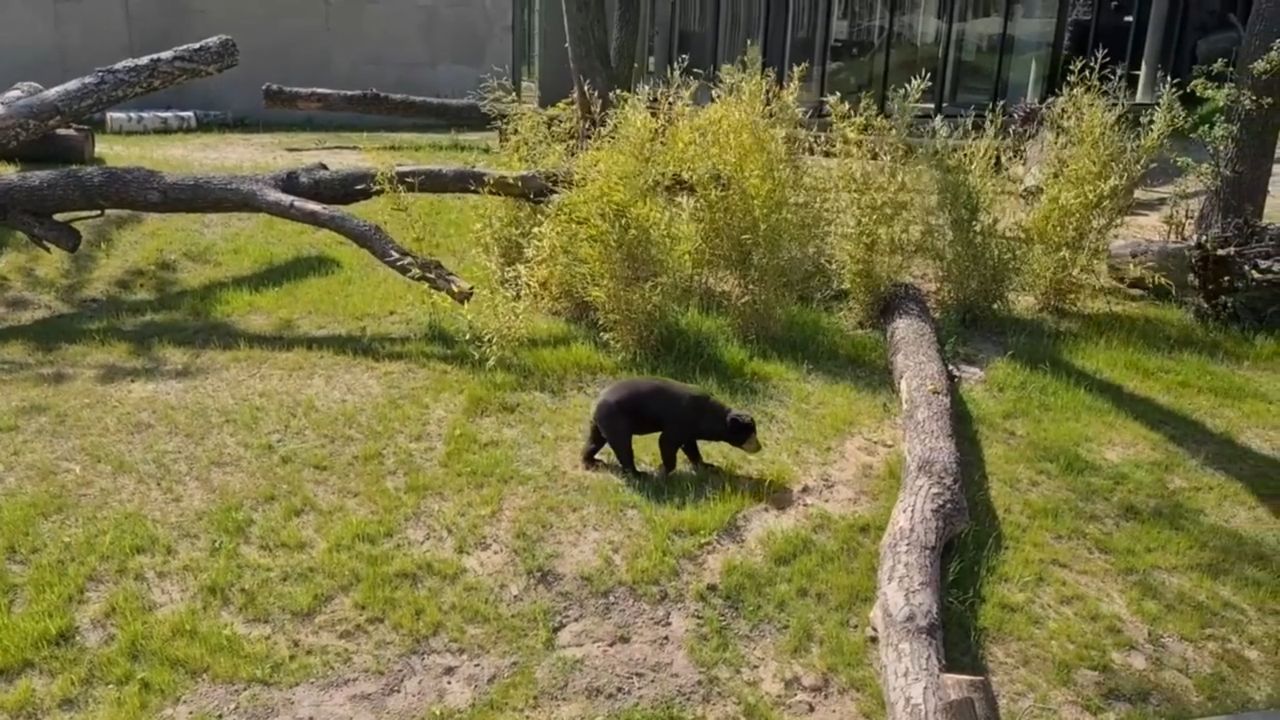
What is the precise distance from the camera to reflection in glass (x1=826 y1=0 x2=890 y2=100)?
42.2 feet

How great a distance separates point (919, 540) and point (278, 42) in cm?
1311

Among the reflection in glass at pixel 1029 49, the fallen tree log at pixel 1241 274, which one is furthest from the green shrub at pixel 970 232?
the reflection in glass at pixel 1029 49

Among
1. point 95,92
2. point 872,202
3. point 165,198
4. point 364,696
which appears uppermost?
point 95,92

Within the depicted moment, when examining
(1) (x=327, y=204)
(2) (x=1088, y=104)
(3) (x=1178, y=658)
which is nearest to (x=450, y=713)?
(3) (x=1178, y=658)

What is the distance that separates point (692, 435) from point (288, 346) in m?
2.77

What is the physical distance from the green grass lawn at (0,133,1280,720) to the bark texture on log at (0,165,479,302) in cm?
55

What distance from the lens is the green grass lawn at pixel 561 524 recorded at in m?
3.27

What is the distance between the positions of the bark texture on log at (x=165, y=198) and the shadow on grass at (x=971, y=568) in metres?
3.25

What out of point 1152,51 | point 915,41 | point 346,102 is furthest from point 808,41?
point 346,102

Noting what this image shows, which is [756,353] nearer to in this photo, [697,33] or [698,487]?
[698,487]

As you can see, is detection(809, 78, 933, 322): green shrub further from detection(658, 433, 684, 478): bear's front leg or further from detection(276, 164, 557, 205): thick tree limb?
detection(658, 433, 684, 478): bear's front leg

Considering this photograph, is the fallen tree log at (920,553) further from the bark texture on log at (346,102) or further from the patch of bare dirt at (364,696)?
the bark texture on log at (346,102)

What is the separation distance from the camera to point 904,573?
348 cm

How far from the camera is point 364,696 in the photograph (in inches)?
124
